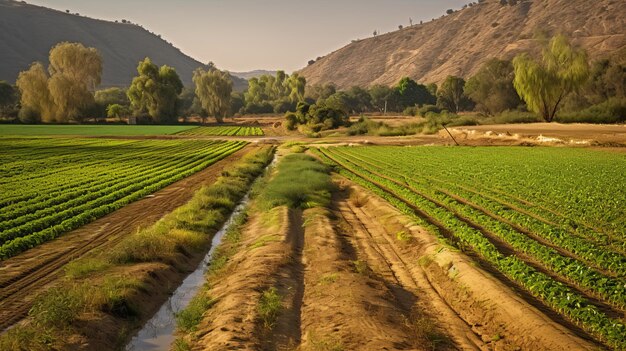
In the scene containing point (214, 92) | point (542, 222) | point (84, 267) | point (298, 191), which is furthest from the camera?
point (214, 92)

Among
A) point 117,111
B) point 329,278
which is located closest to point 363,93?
point 117,111

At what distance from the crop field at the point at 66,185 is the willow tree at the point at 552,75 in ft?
163

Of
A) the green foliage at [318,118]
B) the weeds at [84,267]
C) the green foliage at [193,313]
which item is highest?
the green foliage at [318,118]

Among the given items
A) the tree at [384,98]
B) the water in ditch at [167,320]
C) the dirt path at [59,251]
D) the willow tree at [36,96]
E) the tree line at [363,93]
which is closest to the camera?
the water in ditch at [167,320]

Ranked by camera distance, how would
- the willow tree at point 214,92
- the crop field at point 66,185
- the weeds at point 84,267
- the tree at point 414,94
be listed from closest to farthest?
the weeds at point 84,267, the crop field at point 66,185, the willow tree at point 214,92, the tree at point 414,94

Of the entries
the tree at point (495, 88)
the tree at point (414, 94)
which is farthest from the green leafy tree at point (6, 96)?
the tree at point (495, 88)

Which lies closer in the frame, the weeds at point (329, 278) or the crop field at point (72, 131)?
the weeds at point (329, 278)

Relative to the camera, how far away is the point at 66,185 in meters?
26.3

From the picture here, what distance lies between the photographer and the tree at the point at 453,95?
125 meters

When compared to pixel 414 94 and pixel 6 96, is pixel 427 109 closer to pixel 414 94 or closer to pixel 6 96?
pixel 414 94

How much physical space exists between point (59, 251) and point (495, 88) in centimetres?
9525

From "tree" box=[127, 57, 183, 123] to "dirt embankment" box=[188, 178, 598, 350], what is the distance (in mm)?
107802

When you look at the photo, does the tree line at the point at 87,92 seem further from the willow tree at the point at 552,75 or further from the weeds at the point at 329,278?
the weeds at the point at 329,278

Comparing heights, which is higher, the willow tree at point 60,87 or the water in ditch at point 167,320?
the willow tree at point 60,87
